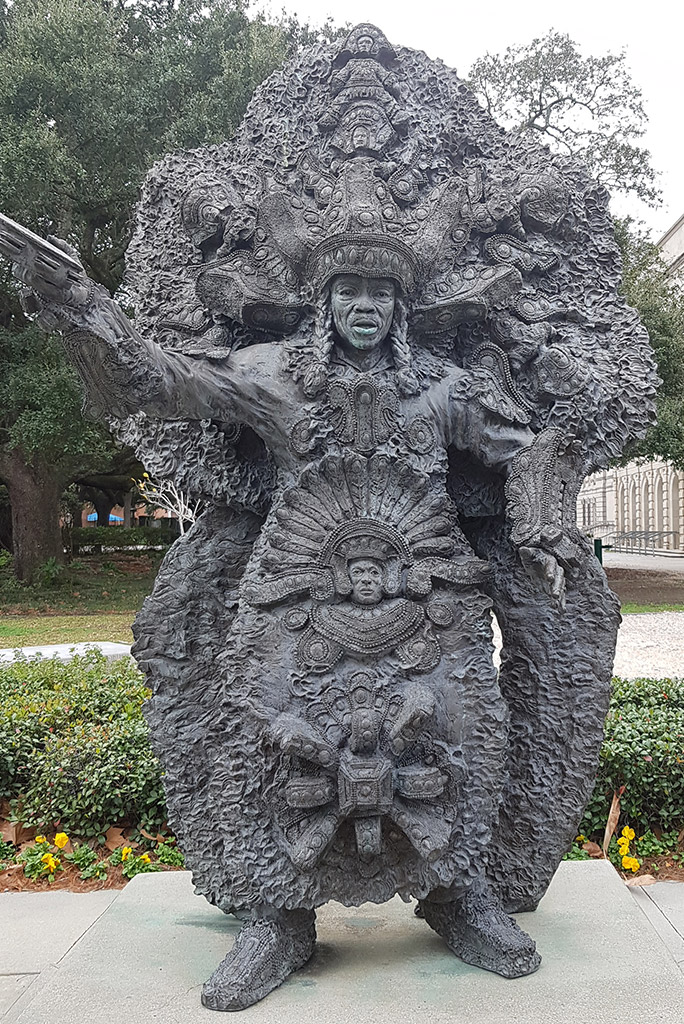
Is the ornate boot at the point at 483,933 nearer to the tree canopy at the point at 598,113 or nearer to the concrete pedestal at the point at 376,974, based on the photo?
the concrete pedestal at the point at 376,974

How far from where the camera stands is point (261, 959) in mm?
2615

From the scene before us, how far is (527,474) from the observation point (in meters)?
2.85

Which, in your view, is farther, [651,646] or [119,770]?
[651,646]

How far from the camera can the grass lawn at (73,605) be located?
1156 cm

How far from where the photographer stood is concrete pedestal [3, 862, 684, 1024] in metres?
2.42

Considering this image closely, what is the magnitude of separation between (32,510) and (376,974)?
46.1ft

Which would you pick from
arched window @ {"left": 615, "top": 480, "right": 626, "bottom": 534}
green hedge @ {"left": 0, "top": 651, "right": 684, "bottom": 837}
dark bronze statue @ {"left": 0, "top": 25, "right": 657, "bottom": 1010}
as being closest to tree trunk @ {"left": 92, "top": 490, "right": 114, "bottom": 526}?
arched window @ {"left": 615, "top": 480, "right": 626, "bottom": 534}

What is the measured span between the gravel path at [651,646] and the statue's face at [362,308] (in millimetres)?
5201

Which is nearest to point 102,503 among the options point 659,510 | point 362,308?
point 659,510

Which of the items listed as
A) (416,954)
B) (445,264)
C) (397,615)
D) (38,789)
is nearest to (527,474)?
(397,615)

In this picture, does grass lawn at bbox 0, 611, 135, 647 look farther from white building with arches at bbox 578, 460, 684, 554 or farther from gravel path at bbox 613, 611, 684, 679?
white building with arches at bbox 578, 460, 684, 554

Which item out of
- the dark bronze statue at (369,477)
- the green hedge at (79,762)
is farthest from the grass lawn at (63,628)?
the dark bronze statue at (369,477)

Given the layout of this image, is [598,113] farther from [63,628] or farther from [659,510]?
[659,510]

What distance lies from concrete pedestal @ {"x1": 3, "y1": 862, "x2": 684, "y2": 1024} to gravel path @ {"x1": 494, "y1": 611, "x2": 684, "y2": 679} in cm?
475
